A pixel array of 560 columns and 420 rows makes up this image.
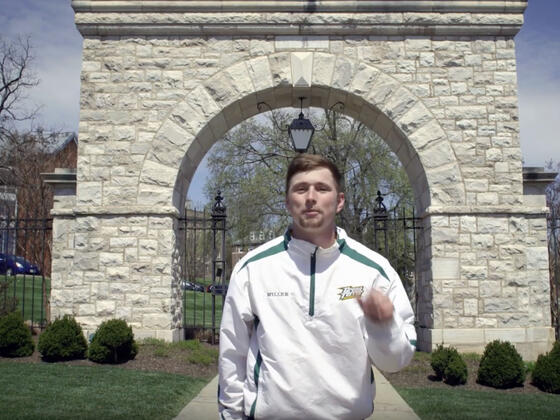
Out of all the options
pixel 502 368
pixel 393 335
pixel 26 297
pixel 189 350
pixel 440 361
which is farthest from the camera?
pixel 26 297

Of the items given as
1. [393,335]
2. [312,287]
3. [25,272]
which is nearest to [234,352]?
[312,287]

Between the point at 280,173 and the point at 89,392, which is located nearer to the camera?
the point at 89,392

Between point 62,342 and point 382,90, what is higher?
point 382,90

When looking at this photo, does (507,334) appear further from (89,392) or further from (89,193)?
(89,193)

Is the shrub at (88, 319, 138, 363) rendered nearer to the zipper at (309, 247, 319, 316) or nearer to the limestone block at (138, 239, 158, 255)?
the limestone block at (138, 239, 158, 255)

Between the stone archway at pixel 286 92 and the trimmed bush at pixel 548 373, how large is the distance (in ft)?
4.85

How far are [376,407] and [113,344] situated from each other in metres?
4.02

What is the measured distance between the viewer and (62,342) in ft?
26.2

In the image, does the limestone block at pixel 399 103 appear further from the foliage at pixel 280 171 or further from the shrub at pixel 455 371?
the foliage at pixel 280 171

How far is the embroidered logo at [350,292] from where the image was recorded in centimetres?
210

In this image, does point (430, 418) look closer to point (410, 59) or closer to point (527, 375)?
point (527, 375)

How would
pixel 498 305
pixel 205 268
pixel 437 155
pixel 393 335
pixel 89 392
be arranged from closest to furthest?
1. pixel 393 335
2. pixel 89 392
3. pixel 498 305
4. pixel 437 155
5. pixel 205 268

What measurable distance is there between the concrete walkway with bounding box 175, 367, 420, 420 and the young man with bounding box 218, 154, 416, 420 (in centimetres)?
336

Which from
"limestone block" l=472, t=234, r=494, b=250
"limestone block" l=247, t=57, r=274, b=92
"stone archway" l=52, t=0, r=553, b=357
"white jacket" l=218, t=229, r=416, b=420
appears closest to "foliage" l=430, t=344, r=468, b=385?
"stone archway" l=52, t=0, r=553, b=357
